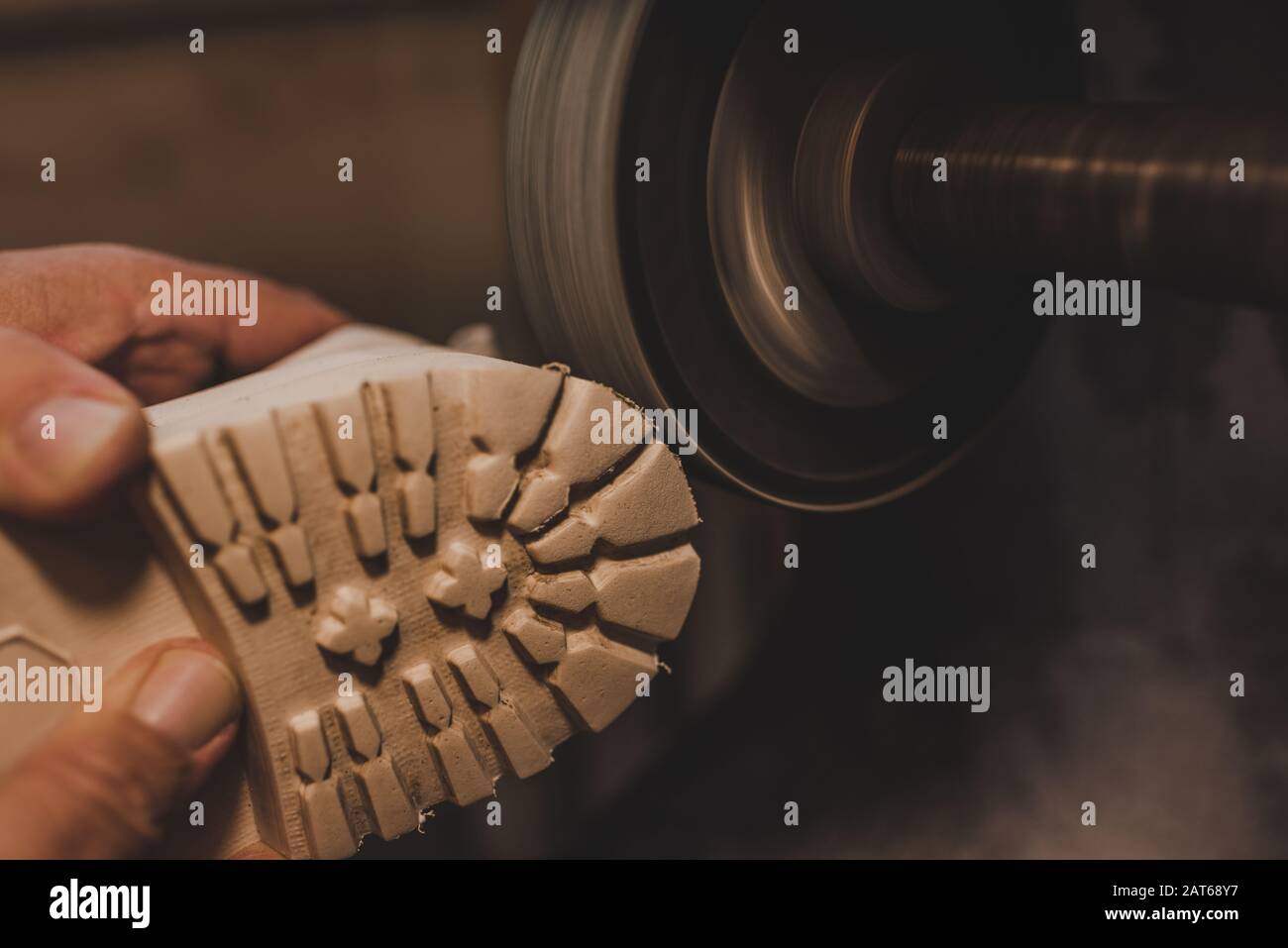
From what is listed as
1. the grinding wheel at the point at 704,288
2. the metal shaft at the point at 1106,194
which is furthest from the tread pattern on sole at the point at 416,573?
the metal shaft at the point at 1106,194

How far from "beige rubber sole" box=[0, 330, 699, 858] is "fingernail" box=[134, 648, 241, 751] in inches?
0.5

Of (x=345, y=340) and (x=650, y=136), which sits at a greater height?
(x=650, y=136)

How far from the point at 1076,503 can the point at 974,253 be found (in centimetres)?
40

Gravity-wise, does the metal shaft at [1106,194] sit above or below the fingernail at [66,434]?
above

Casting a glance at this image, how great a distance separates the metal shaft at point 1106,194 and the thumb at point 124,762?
50cm

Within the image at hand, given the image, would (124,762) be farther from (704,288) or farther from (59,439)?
(704,288)

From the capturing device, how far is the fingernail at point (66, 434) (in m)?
0.47

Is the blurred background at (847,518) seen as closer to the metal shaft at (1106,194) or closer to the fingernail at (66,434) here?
the metal shaft at (1106,194)

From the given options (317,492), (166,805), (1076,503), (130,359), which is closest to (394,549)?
(317,492)

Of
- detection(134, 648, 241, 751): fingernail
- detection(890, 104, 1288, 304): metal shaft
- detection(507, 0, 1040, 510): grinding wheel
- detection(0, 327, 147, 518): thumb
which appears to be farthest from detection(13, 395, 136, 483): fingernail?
detection(890, 104, 1288, 304): metal shaft

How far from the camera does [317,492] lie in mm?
510

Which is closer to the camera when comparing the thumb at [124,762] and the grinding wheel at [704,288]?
the thumb at [124,762]

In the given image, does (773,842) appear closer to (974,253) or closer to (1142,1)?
(974,253)

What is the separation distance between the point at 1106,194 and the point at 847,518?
2.00 ft
